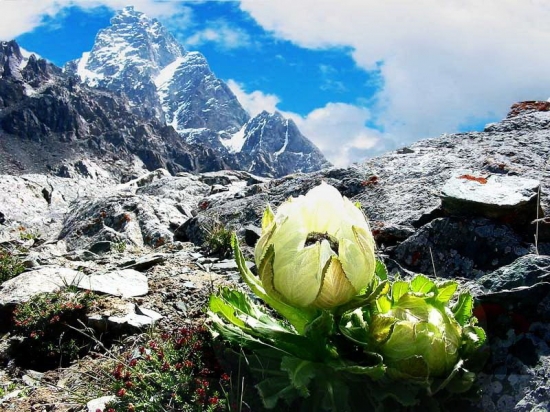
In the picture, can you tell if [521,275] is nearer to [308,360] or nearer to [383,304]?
[383,304]

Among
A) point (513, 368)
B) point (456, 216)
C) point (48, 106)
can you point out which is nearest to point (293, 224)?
point (513, 368)

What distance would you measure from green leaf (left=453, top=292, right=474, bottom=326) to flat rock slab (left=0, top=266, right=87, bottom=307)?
14.4 feet

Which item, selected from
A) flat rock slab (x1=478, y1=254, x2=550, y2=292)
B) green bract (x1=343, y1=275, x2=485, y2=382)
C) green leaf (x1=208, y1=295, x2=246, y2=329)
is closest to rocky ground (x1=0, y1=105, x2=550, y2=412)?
flat rock slab (x1=478, y1=254, x2=550, y2=292)

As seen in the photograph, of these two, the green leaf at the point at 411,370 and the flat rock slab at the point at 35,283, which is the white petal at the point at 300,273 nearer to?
the green leaf at the point at 411,370

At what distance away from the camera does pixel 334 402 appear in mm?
2811

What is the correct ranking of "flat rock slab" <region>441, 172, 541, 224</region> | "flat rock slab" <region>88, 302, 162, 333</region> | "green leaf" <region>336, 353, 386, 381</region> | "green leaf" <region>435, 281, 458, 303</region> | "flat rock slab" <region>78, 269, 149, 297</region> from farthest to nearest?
"flat rock slab" <region>78, 269, 149, 297</region>, "flat rock slab" <region>441, 172, 541, 224</region>, "flat rock slab" <region>88, 302, 162, 333</region>, "green leaf" <region>435, 281, 458, 303</region>, "green leaf" <region>336, 353, 386, 381</region>

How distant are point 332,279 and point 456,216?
357 cm

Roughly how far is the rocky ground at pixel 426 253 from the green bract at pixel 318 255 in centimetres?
102

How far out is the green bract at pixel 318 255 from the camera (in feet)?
9.12

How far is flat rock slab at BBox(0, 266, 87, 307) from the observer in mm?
6141

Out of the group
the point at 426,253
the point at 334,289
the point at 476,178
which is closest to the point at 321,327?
the point at 334,289

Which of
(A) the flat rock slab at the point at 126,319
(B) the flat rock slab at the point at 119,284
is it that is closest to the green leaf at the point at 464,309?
(A) the flat rock slab at the point at 126,319

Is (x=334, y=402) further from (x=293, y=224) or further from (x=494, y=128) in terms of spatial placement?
(x=494, y=128)

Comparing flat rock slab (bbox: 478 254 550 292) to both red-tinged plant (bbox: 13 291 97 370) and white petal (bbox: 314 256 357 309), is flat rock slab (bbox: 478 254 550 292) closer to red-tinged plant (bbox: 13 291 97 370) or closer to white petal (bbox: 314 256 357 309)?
white petal (bbox: 314 256 357 309)
